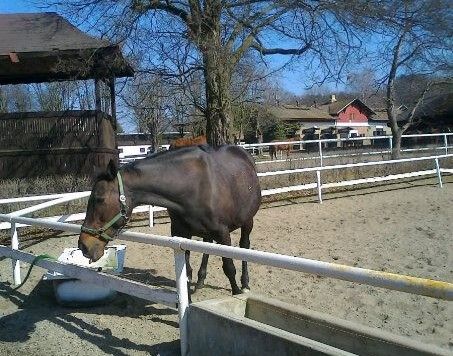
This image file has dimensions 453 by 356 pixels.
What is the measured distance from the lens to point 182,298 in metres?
3.44

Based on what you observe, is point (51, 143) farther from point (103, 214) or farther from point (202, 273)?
point (103, 214)

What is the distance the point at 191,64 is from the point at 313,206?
445 cm

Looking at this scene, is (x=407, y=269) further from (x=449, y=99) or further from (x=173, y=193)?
(x=449, y=99)

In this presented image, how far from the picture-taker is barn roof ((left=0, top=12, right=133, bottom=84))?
35.5 ft

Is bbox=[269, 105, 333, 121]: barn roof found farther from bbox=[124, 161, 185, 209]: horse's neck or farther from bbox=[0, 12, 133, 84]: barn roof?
bbox=[124, 161, 185, 209]: horse's neck

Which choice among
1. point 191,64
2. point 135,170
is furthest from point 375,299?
point 191,64

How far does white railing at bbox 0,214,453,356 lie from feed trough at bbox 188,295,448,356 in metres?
0.21

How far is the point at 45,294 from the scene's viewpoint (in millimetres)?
5266

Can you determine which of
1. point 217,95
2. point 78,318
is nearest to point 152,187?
point 78,318

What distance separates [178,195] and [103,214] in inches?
28.3

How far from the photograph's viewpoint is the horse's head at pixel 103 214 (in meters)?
3.67

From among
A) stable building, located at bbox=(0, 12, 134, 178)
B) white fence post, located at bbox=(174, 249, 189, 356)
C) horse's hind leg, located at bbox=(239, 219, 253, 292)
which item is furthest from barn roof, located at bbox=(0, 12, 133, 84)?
white fence post, located at bbox=(174, 249, 189, 356)

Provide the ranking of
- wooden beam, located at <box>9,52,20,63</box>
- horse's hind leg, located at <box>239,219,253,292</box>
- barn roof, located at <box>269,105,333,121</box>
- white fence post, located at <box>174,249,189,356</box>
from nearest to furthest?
white fence post, located at <box>174,249,189,356</box> → horse's hind leg, located at <box>239,219,253,292</box> → wooden beam, located at <box>9,52,20,63</box> → barn roof, located at <box>269,105,333,121</box>

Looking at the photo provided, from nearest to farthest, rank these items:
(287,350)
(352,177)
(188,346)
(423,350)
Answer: (423,350), (287,350), (188,346), (352,177)
